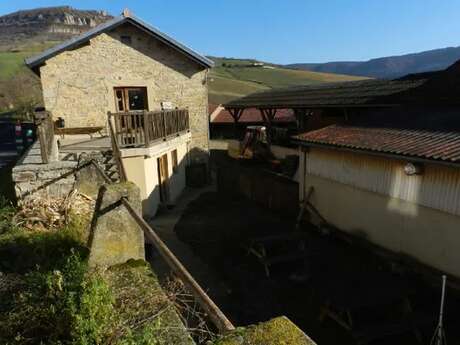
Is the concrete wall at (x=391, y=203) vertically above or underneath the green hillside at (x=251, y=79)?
underneath

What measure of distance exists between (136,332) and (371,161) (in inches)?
305

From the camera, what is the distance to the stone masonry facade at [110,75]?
14.5 meters

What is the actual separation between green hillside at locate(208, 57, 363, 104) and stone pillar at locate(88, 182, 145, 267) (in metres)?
58.9

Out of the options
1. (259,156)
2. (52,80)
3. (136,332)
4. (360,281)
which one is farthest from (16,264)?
(259,156)

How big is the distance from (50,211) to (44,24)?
437 feet

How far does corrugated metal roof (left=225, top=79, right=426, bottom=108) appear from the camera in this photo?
12.7 meters

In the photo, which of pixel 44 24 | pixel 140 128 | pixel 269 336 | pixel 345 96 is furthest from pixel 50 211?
pixel 44 24

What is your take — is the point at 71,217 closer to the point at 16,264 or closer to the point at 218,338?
the point at 16,264

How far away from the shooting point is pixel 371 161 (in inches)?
340

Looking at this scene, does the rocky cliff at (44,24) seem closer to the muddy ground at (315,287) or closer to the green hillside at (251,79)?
the green hillside at (251,79)

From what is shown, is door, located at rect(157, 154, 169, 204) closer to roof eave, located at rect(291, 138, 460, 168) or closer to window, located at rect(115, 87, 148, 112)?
window, located at rect(115, 87, 148, 112)

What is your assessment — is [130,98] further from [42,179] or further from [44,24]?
[44,24]

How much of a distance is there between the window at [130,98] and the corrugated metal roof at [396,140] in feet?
26.6

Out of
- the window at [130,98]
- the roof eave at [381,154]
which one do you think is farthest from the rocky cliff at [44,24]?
the roof eave at [381,154]
